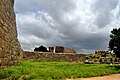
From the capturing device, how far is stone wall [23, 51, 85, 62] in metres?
27.1

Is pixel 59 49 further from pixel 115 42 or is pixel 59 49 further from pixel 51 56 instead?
→ pixel 115 42

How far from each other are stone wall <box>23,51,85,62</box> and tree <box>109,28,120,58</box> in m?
8.40

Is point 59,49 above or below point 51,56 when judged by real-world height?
above

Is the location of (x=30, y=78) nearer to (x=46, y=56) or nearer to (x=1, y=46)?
(x=1, y=46)

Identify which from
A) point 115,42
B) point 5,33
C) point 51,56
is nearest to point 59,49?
point 51,56

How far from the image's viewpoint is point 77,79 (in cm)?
960

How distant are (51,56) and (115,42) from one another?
30.6 ft

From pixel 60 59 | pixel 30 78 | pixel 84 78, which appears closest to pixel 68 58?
pixel 60 59

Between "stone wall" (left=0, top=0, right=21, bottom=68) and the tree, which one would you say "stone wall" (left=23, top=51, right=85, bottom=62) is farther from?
"stone wall" (left=0, top=0, right=21, bottom=68)

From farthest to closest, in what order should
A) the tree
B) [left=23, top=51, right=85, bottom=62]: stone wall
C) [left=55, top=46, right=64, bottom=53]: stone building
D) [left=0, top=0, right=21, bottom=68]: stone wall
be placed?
[left=55, top=46, right=64, bottom=53]: stone building, [left=23, top=51, right=85, bottom=62]: stone wall, the tree, [left=0, top=0, right=21, bottom=68]: stone wall

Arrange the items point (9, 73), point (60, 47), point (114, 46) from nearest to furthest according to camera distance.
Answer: point (9, 73)
point (114, 46)
point (60, 47)

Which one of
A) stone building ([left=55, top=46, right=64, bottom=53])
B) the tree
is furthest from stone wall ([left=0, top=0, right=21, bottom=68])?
stone building ([left=55, top=46, right=64, bottom=53])

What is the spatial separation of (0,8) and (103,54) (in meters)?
27.0

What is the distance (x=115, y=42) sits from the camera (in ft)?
72.4
